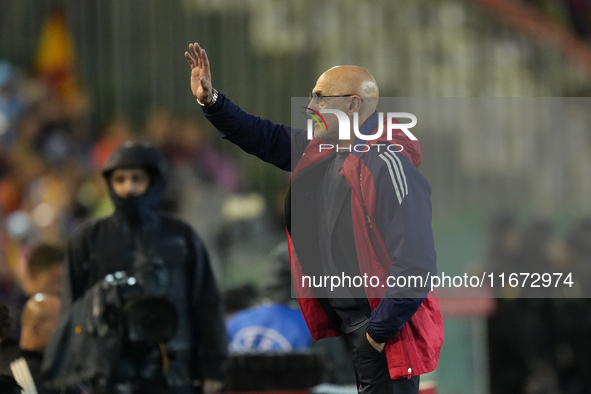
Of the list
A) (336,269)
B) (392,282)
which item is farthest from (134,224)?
(392,282)

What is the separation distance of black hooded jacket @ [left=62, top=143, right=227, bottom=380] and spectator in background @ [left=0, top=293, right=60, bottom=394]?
0.12 m

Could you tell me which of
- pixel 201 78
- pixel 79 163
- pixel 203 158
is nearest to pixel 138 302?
pixel 201 78

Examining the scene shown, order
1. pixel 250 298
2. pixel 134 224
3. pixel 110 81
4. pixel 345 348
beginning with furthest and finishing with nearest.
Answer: pixel 110 81 → pixel 250 298 → pixel 345 348 → pixel 134 224

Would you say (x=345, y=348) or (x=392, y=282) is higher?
(x=392, y=282)

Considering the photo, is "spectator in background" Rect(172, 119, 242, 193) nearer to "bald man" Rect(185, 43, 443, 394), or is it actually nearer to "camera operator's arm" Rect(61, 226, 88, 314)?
"camera operator's arm" Rect(61, 226, 88, 314)

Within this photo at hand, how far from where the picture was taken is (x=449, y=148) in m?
9.08

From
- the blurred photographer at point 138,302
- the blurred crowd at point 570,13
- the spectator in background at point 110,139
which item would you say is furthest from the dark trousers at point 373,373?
the blurred crowd at point 570,13

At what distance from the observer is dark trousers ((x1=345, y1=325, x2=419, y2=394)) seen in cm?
245

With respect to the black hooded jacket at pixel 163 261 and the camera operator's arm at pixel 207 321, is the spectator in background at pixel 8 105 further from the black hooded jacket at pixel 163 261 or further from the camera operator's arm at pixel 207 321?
the camera operator's arm at pixel 207 321

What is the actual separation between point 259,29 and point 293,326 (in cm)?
548

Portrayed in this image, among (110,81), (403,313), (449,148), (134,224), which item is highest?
(110,81)

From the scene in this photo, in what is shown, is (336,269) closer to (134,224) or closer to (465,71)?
(134,224)

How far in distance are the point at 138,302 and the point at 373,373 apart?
1.31 metres

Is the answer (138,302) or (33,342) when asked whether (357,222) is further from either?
(33,342)
